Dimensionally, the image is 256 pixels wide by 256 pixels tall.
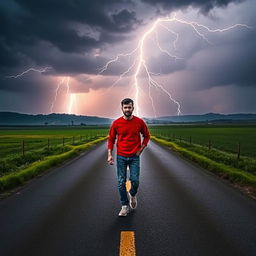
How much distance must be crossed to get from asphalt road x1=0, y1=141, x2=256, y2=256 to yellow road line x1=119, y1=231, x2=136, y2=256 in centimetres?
7

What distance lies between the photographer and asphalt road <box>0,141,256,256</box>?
375cm

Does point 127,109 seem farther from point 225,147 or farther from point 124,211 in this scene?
point 225,147

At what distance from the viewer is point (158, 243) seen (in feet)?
12.7

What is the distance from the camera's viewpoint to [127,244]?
12.5ft

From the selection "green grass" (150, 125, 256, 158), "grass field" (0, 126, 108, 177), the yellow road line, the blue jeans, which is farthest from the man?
"green grass" (150, 125, 256, 158)

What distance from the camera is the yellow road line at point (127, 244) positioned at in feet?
11.7

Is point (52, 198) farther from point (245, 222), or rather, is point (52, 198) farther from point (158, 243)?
point (245, 222)

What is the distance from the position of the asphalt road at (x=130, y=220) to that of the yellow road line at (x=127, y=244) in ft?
0.22

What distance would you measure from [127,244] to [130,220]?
111cm

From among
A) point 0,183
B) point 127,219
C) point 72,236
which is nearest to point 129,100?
point 127,219

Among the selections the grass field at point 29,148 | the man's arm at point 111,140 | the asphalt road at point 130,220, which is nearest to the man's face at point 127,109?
the man's arm at point 111,140

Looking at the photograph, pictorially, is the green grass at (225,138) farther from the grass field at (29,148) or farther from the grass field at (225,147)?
the grass field at (29,148)

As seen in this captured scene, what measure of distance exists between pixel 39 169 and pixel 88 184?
3.72m

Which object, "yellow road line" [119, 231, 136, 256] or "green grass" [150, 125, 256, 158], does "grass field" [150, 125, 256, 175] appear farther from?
"yellow road line" [119, 231, 136, 256]
